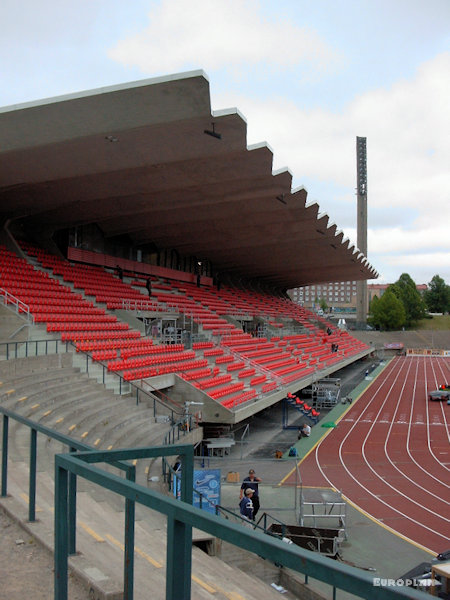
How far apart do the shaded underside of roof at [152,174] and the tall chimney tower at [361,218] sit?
53393 millimetres

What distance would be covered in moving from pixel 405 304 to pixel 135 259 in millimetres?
79862

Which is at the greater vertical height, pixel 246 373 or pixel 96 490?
pixel 96 490

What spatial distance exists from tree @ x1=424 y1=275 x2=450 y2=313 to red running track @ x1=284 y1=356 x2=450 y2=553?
92.5m

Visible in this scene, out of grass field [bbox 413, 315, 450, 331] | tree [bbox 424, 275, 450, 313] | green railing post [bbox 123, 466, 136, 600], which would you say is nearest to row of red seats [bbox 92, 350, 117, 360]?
green railing post [bbox 123, 466, 136, 600]

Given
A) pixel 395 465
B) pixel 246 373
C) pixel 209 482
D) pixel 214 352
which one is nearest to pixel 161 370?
pixel 214 352

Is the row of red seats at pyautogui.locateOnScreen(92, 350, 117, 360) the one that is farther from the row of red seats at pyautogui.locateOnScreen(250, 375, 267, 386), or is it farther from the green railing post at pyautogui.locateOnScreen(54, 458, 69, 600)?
the green railing post at pyautogui.locateOnScreen(54, 458, 69, 600)

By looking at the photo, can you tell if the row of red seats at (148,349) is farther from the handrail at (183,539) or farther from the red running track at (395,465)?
the handrail at (183,539)

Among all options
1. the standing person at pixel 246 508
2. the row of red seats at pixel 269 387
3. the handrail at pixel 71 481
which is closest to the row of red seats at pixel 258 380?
the row of red seats at pixel 269 387

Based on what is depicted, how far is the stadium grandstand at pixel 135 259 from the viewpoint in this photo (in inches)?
482

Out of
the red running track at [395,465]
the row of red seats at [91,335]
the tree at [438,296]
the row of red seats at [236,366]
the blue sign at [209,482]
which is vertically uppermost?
the tree at [438,296]

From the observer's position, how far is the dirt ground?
3.28 metres

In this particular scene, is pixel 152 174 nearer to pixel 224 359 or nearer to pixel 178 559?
pixel 224 359

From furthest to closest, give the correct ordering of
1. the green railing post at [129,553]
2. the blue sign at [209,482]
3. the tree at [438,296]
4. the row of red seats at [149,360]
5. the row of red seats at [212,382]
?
the tree at [438,296]
the row of red seats at [212,382]
the row of red seats at [149,360]
the blue sign at [209,482]
the green railing post at [129,553]

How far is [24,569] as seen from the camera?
3.62m
